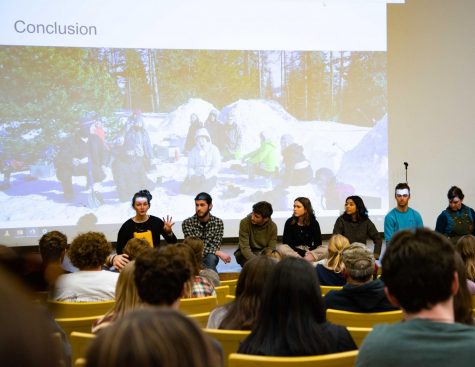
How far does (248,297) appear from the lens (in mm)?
2578

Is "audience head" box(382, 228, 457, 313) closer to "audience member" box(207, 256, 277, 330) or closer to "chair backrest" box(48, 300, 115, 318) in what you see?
"audience member" box(207, 256, 277, 330)

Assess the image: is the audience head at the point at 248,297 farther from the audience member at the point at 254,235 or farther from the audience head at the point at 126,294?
the audience member at the point at 254,235

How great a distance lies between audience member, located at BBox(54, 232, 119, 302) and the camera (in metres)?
3.36

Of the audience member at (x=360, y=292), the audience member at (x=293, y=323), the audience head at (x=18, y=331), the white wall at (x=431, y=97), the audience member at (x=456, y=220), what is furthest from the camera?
the white wall at (x=431, y=97)

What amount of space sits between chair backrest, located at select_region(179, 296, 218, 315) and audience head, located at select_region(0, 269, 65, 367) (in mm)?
2538

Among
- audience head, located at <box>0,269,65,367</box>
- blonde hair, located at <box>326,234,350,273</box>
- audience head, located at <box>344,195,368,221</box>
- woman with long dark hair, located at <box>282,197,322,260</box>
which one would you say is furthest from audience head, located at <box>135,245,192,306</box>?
audience head, located at <box>344,195,368,221</box>

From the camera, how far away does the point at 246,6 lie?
719cm

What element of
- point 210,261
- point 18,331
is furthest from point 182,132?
point 18,331

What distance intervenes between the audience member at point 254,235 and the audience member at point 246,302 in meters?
3.63

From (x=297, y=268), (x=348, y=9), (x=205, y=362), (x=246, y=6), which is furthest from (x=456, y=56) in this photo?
(x=205, y=362)

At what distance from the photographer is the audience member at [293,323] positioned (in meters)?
2.08

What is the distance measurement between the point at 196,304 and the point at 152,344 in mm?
2377

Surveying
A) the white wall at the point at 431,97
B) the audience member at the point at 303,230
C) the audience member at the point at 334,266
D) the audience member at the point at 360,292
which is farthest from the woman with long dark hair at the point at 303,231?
the audience member at the point at 360,292

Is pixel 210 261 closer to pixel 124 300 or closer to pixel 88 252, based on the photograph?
pixel 88 252
